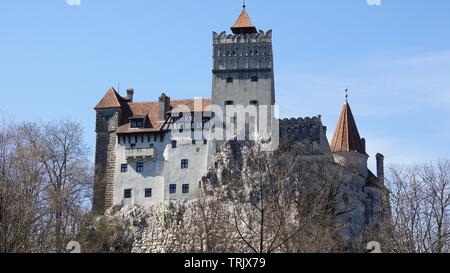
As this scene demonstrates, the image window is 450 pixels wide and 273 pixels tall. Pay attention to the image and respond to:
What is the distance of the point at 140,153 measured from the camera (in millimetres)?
63594

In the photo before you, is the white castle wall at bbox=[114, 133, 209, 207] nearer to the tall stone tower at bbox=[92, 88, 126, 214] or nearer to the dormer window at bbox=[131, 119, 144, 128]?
the tall stone tower at bbox=[92, 88, 126, 214]

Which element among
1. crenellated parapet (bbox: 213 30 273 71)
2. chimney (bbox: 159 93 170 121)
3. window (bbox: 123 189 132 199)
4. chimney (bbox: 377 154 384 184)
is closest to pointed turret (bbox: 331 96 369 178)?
chimney (bbox: 377 154 384 184)

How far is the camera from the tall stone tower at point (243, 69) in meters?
63.3

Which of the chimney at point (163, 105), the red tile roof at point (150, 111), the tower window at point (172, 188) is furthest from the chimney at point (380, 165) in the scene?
the chimney at point (163, 105)

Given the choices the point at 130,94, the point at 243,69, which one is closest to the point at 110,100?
the point at 130,94

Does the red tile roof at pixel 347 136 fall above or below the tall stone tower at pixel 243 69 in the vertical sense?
below

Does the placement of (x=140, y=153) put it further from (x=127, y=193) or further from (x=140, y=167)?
(x=127, y=193)

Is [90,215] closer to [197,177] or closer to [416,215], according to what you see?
[197,177]

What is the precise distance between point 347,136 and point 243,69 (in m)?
9.85

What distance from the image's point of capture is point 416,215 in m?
41.6

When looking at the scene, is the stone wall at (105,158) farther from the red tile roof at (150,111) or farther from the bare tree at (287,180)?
the bare tree at (287,180)

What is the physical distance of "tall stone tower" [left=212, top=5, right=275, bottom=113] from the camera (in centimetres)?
6331
